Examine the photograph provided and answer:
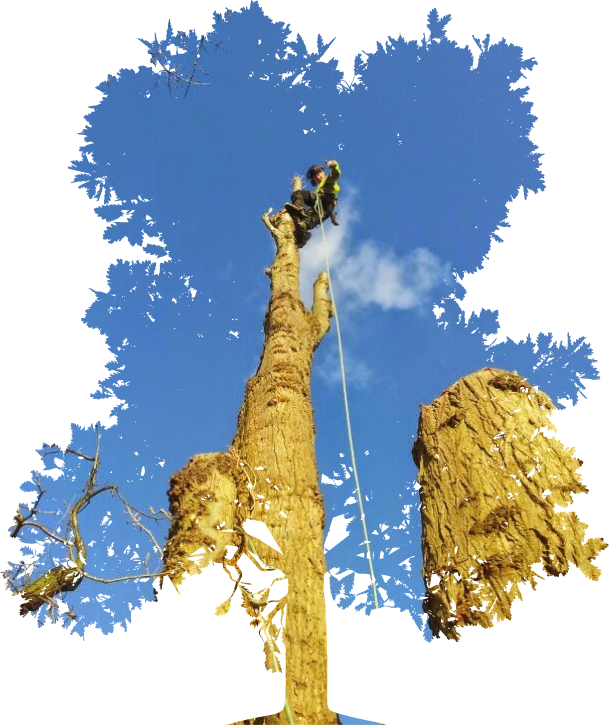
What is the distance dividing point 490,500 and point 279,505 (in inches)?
84.7

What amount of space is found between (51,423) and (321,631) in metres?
4.15

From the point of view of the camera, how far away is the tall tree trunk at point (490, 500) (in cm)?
443

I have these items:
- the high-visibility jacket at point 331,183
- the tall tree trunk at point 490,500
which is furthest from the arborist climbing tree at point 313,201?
the tall tree trunk at point 490,500

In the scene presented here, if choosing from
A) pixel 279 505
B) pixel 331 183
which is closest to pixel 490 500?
pixel 279 505

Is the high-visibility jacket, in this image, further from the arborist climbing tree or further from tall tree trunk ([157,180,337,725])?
tall tree trunk ([157,180,337,725])

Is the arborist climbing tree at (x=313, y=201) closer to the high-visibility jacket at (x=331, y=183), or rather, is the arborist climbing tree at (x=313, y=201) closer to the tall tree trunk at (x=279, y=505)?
the high-visibility jacket at (x=331, y=183)

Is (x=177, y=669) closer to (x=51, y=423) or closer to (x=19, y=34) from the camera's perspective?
(x=51, y=423)

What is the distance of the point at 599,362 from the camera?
116 cm

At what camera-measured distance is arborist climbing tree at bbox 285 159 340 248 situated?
10.8m

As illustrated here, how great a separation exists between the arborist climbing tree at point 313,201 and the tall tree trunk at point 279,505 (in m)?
3.98

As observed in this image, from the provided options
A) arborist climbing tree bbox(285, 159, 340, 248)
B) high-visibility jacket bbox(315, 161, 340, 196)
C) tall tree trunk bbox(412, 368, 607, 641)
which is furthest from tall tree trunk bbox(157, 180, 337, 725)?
high-visibility jacket bbox(315, 161, 340, 196)

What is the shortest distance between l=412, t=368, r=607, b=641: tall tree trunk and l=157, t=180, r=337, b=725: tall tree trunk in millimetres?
1228

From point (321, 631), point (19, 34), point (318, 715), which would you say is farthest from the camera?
point (321, 631)

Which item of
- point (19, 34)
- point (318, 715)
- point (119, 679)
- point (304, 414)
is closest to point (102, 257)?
point (19, 34)
